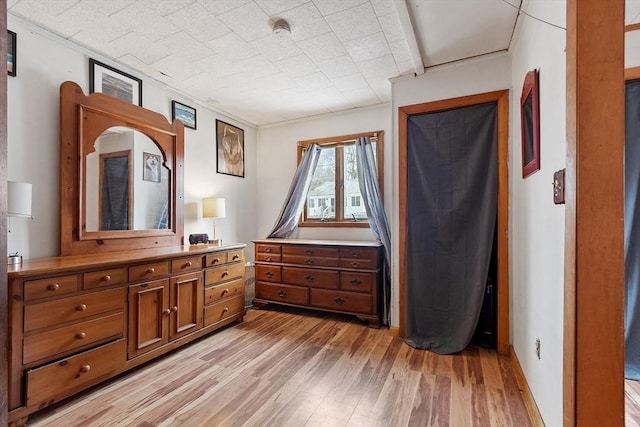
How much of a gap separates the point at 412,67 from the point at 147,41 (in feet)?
7.16

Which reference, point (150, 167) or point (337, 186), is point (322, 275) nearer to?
point (337, 186)

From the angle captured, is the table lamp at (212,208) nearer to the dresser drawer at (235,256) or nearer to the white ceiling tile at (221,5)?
the dresser drawer at (235,256)

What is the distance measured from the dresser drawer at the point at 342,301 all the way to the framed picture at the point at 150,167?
2.01m

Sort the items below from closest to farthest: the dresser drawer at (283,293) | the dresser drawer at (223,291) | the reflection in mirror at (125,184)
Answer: the reflection in mirror at (125,184), the dresser drawer at (223,291), the dresser drawer at (283,293)

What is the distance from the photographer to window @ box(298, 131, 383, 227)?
11.7ft

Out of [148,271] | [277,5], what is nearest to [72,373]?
[148,271]

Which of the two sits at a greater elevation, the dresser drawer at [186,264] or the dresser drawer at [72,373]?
the dresser drawer at [186,264]

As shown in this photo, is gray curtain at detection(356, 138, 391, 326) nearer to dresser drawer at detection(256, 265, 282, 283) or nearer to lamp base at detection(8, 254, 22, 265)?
dresser drawer at detection(256, 265, 282, 283)

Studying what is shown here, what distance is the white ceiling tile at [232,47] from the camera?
2145 mm

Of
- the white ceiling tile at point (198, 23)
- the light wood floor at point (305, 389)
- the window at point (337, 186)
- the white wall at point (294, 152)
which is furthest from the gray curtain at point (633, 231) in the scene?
the white ceiling tile at point (198, 23)

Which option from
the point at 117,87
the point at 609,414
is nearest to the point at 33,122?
the point at 117,87

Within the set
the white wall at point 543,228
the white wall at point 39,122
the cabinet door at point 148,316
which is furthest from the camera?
the cabinet door at point 148,316

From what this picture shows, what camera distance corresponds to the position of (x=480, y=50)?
7.59 feet

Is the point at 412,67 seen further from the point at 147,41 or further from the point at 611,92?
the point at 147,41
